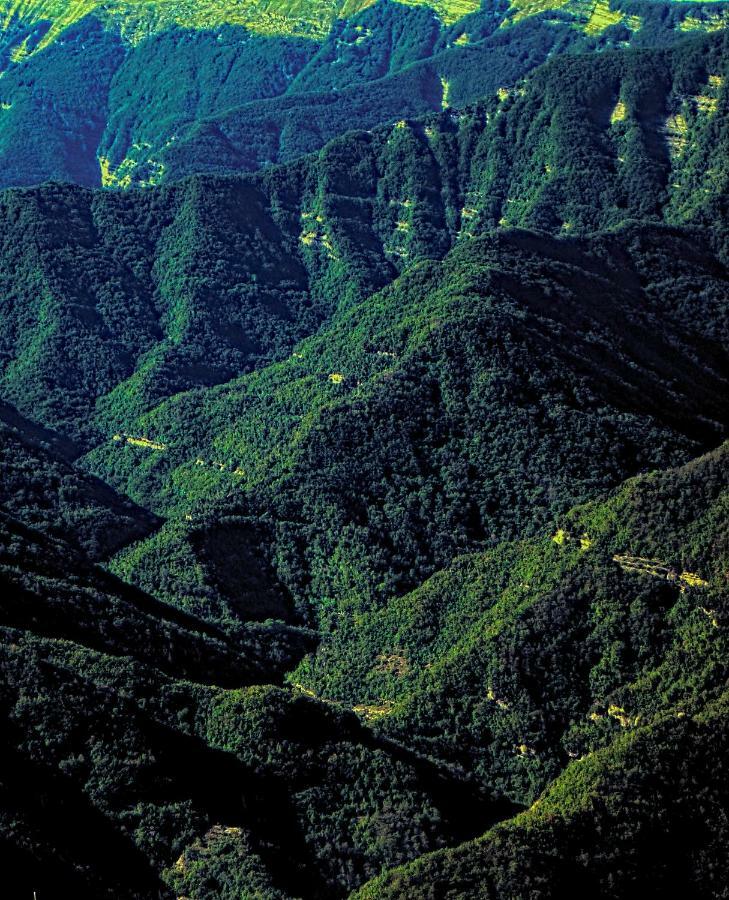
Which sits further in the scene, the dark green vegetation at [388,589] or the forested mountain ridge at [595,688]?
the dark green vegetation at [388,589]

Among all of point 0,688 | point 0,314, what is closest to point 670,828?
point 0,688

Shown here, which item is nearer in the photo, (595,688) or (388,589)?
(595,688)

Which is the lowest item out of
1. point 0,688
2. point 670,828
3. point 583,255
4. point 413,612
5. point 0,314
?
point 670,828

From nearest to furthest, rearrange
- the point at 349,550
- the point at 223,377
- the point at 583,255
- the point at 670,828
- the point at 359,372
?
1. the point at 670,828
2. the point at 349,550
3. the point at 359,372
4. the point at 583,255
5. the point at 223,377

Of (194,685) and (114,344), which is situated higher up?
(114,344)

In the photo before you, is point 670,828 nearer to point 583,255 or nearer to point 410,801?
point 410,801

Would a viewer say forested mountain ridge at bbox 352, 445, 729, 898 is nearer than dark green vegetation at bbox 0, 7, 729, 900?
Yes

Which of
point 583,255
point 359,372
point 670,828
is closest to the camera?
point 670,828

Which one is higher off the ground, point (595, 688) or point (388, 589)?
point (388, 589)
